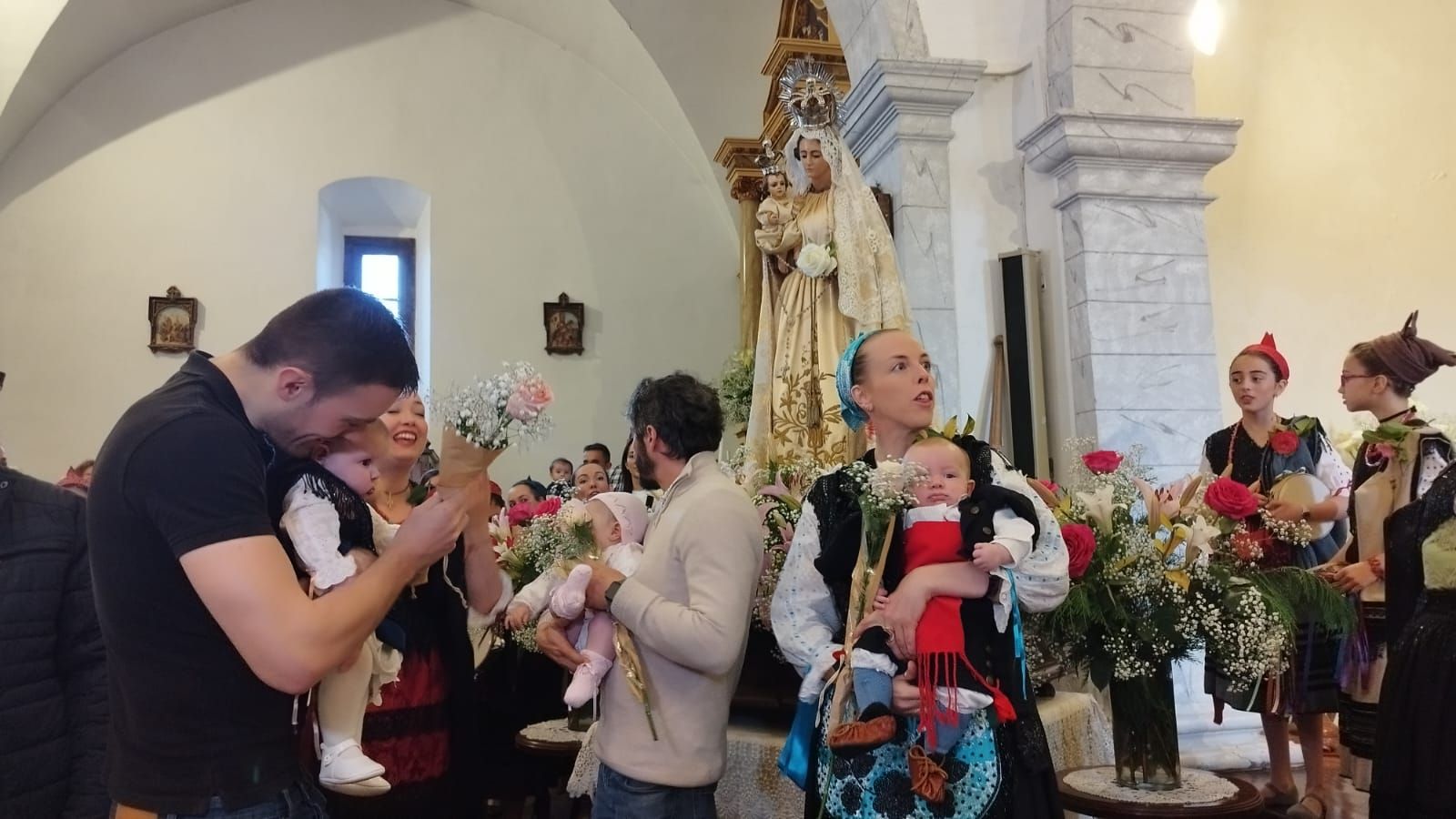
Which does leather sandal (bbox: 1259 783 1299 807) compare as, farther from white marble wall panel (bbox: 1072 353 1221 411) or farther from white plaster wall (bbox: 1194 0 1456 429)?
white plaster wall (bbox: 1194 0 1456 429)

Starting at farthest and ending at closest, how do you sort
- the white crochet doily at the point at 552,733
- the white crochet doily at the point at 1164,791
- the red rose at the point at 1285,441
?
the red rose at the point at 1285,441, the white crochet doily at the point at 552,733, the white crochet doily at the point at 1164,791

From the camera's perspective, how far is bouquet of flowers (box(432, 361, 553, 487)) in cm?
181

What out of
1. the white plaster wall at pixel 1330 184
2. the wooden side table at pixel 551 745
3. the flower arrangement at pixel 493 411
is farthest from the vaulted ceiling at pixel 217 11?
the flower arrangement at pixel 493 411

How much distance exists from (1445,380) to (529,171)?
7978 mm

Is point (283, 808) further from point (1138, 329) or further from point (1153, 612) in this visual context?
point (1138, 329)

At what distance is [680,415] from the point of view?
2572 mm

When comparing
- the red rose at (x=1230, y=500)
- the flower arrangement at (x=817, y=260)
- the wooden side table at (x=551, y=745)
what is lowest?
the wooden side table at (x=551, y=745)

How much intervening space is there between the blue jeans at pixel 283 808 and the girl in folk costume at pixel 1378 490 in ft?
10.2

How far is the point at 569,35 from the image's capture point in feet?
35.7

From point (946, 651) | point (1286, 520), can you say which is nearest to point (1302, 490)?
point (1286, 520)

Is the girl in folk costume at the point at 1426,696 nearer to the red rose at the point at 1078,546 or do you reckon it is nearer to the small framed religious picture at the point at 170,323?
the red rose at the point at 1078,546

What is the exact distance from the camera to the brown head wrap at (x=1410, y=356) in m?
3.80

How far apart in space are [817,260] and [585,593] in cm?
251

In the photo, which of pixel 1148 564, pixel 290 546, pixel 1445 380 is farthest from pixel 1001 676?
pixel 1445 380
